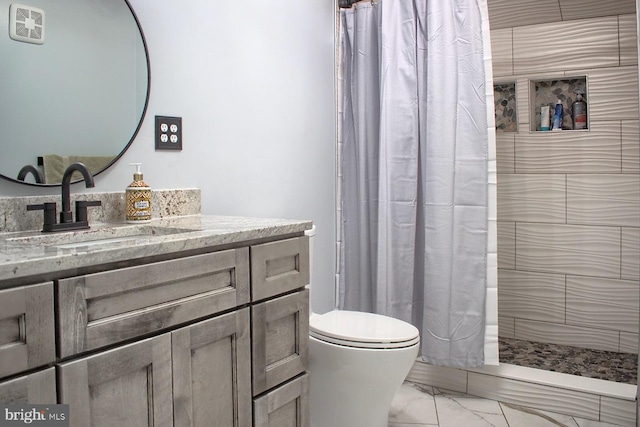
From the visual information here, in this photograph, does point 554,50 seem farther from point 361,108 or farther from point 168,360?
point 168,360

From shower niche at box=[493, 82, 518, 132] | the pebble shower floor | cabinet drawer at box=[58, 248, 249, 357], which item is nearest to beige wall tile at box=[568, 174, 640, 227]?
shower niche at box=[493, 82, 518, 132]

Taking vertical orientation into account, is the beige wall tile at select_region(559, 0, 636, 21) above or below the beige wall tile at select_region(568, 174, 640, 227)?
above

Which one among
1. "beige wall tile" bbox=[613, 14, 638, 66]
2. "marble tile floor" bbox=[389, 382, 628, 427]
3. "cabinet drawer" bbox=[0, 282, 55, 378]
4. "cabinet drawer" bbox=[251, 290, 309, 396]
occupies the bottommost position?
"marble tile floor" bbox=[389, 382, 628, 427]

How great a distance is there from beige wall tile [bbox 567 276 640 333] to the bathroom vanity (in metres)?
2.10

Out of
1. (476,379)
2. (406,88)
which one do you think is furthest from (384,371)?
(406,88)

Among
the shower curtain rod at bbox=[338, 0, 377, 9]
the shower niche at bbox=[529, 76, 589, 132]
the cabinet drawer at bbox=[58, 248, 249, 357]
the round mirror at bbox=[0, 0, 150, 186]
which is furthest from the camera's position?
the shower niche at bbox=[529, 76, 589, 132]

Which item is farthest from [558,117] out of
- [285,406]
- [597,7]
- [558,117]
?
[285,406]

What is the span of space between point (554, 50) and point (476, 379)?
1.94 metres

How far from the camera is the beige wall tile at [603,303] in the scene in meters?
2.88

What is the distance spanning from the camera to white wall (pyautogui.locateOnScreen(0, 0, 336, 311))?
1.80m

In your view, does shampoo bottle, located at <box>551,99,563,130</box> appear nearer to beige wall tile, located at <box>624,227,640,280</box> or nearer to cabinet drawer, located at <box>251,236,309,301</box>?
beige wall tile, located at <box>624,227,640,280</box>

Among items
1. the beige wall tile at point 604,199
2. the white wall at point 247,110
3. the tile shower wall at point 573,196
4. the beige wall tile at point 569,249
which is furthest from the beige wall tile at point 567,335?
the white wall at point 247,110

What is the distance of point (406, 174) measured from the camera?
250cm

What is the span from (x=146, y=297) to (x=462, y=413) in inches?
66.6
